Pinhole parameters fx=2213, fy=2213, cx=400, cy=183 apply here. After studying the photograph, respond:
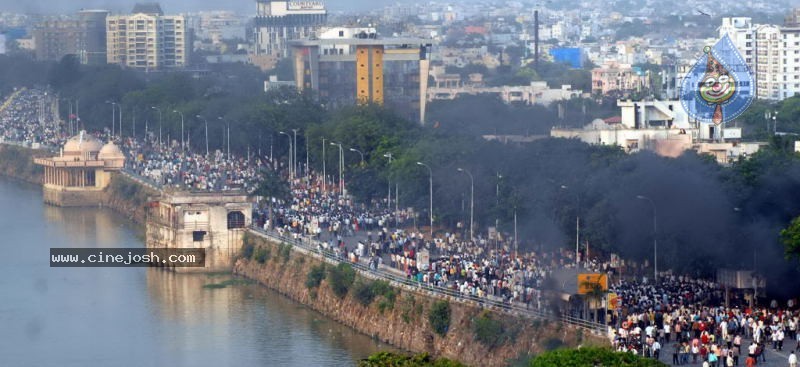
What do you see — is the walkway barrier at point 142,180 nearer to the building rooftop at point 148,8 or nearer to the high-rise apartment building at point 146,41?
the high-rise apartment building at point 146,41

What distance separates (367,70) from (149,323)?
1256 inches

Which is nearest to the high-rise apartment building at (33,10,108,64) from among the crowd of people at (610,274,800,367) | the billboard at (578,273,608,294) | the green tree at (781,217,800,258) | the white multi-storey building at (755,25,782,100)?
the white multi-storey building at (755,25,782,100)

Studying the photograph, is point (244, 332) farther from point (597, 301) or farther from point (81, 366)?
point (597, 301)

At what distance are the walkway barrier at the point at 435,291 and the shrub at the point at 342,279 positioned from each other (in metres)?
0.15

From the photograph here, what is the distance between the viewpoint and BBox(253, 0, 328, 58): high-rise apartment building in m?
108

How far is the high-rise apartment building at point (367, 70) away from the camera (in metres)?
66.4

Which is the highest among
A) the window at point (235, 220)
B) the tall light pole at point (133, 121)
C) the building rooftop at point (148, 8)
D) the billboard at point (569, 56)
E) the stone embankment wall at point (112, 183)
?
the building rooftop at point (148, 8)

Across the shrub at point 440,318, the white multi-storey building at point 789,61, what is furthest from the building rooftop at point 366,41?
the shrub at point 440,318

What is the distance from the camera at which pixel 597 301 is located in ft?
92.2

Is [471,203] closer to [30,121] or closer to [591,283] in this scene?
[591,283]

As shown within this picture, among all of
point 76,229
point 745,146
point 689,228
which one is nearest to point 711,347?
point 689,228

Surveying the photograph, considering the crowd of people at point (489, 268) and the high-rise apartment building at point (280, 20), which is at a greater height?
the high-rise apartment building at point (280, 20)

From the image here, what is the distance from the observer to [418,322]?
3125 centimetres

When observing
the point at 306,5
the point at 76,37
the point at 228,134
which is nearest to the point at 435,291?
the point at 228,134
